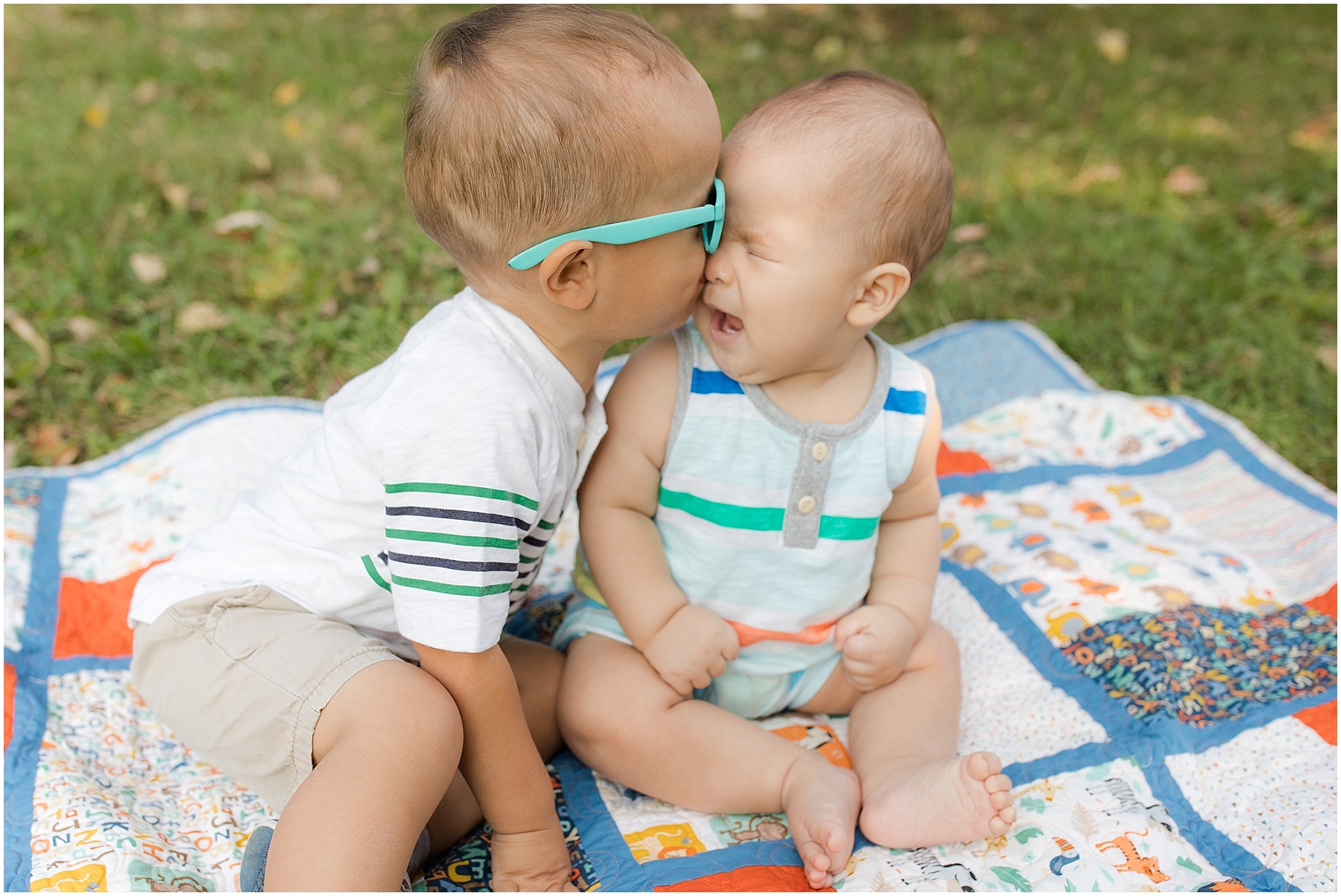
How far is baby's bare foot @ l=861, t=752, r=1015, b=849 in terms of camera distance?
153 centimetres

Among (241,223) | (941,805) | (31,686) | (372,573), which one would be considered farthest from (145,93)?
(941,805)

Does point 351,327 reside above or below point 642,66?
below

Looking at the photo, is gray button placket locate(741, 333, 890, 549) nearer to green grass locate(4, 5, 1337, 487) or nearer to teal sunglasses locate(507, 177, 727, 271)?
teal sunglasses locate(507, 177, 727, 271)

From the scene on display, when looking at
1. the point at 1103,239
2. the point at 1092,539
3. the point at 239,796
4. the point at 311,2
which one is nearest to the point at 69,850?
the point at 239,796

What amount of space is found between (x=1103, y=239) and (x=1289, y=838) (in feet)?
7.30

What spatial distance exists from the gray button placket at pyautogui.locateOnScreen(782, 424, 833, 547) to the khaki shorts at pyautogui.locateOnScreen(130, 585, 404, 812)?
0.65 m

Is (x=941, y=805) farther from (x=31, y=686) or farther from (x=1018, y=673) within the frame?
(x=31, y=686)

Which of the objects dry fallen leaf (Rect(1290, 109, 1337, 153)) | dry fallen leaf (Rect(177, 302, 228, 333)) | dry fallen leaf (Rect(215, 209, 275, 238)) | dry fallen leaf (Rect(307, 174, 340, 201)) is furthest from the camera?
dry fallen leaf (Rect(1290, 109, 1337, 153))

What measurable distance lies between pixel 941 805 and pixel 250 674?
1005 mm

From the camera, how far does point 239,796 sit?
1.71 m

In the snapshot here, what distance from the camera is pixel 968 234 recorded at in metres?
3.39

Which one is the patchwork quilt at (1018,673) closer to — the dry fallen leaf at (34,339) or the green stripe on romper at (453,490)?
the dry fallen leaf at (34,339)

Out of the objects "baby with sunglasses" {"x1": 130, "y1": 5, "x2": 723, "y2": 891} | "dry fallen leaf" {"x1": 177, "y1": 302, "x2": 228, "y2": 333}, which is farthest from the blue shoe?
"dry fallen leaf" {"x1": 177, "y1": 302, "x2": 228, "y2": 333}

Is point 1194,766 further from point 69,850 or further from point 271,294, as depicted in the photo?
point 271,294
